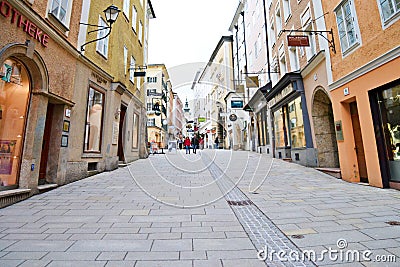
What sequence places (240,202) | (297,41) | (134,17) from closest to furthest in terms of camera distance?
(240,202)
(297,41)
(134,17)

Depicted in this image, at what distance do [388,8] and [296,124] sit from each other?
6.62 meters

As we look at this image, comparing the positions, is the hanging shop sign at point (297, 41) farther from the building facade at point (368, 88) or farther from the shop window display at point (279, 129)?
the shop window display at point (279, 129)

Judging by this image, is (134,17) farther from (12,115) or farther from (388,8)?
(388,8)

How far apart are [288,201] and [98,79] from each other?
807 cm

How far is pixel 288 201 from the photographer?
4.54 meters

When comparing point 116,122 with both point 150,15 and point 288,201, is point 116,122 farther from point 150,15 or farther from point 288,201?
point 150,15

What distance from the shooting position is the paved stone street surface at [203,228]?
2254mm

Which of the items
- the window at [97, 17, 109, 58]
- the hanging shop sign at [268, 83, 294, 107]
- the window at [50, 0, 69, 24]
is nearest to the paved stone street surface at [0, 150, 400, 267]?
the window at [50, 0, 69, 24]

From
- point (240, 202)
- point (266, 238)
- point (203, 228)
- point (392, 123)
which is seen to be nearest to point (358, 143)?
point (392, 123)

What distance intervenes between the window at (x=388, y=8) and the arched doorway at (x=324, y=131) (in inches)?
151

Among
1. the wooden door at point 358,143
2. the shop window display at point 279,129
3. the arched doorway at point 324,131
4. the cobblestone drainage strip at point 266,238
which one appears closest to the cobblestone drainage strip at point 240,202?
the cobblestone drainage strip at point 266,238

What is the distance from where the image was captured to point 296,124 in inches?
448

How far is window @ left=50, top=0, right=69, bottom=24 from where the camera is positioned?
5.94m

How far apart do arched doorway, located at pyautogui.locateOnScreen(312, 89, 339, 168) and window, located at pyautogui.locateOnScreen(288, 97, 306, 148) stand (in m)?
0.94
